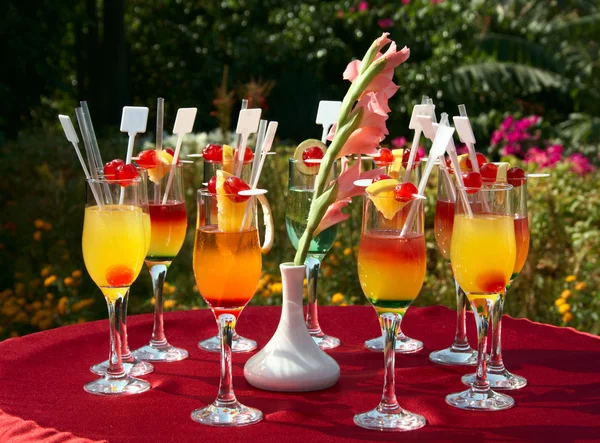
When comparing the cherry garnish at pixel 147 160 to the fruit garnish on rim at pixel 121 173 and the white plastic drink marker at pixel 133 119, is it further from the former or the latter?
the fruit garnish on rim at pixel 121 173

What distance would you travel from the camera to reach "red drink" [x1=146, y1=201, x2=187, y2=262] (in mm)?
2764

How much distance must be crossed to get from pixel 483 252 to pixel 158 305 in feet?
3.18

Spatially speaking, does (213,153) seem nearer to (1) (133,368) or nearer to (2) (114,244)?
(2) (114,244)

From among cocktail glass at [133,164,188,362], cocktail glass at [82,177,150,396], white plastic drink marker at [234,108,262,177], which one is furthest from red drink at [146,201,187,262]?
white plastic drink marker at [234,108,262,177]

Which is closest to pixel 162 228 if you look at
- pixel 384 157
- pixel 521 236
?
pixel 384 157

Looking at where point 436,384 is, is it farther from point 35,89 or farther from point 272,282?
point 35,89

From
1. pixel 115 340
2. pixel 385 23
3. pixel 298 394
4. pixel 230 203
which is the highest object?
pixel 385 23

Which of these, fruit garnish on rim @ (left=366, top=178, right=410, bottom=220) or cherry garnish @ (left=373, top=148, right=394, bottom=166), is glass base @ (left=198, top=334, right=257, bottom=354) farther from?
fruit garnish on rim @ (left=366, top=178, right=410, bottom=220)

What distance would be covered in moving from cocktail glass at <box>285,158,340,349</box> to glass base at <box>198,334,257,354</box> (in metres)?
0.19

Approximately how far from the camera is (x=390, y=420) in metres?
2.10

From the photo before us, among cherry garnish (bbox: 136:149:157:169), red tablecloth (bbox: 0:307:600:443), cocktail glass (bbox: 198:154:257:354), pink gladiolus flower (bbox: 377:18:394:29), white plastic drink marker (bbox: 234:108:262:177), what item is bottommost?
red tablecloth (bbox: 0:307:600:443)

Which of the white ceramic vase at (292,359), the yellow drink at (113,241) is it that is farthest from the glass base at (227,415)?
the yellow drink at (113,241)

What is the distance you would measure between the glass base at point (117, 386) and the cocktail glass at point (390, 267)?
567mm

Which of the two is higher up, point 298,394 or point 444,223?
point 444,223
